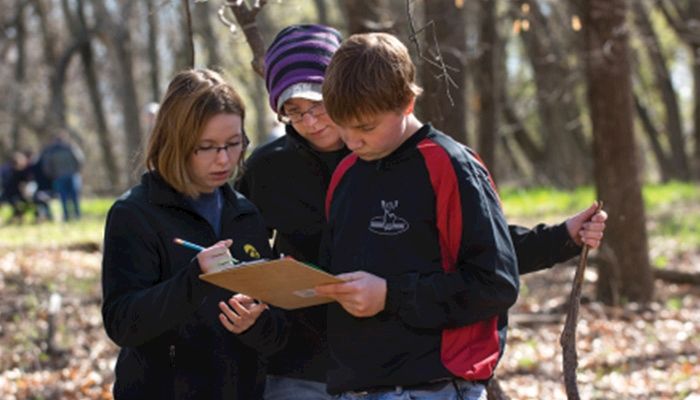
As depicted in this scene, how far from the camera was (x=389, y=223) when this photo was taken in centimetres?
325

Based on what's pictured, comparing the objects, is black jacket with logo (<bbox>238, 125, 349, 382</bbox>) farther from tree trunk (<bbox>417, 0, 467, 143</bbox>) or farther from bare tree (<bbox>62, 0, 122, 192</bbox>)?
bare tree (<bbox>62, 0, 122, 192</bbox>)

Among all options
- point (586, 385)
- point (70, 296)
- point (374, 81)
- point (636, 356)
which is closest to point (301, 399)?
point (374, 81)

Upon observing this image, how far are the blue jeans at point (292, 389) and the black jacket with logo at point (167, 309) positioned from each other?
7.1 inches

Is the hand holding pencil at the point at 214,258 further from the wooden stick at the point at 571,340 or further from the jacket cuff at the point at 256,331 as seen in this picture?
the wooden stick at the point at 571,340

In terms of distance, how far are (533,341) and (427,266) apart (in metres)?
5.90

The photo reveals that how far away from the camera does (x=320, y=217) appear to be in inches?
160

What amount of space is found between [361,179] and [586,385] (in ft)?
14.8

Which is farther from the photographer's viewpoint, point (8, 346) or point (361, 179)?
point (8, 346)

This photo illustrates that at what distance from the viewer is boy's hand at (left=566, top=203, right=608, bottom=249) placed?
364 centimetres

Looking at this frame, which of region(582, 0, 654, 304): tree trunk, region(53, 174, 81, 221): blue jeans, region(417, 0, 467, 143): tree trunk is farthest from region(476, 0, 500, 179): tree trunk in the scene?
region(53, 174, 81, 221): blue jeans

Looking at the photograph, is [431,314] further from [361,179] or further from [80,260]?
[80,260]

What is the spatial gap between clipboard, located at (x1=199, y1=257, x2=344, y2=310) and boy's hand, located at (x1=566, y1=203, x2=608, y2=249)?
82cm

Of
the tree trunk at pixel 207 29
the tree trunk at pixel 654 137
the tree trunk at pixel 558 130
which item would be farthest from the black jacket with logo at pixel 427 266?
the tree trunk at pixel 654 137

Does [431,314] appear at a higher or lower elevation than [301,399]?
higher
